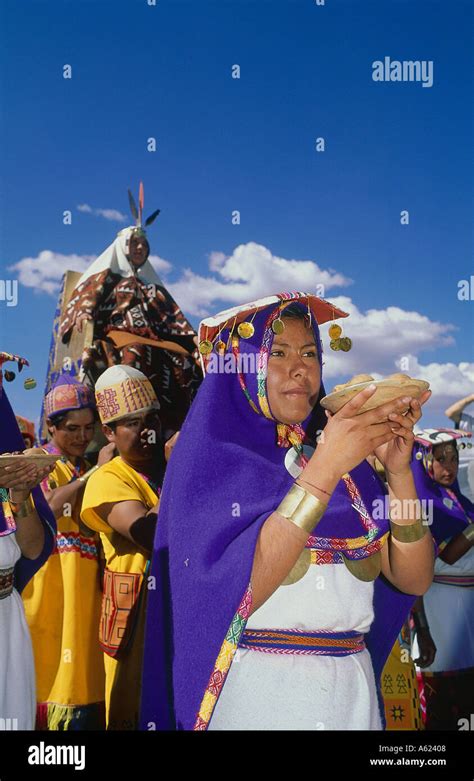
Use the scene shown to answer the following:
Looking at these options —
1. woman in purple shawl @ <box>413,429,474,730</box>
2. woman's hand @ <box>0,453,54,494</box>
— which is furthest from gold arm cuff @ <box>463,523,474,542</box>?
woman's hand @ <box>0,453,54,494</box>

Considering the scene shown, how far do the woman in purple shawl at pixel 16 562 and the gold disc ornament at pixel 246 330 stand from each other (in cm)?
99

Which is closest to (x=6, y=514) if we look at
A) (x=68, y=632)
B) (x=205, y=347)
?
(x=205, y=347)

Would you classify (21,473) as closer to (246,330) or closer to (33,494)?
(33,494)

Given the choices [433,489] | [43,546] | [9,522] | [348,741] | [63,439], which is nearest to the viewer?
[348,741]

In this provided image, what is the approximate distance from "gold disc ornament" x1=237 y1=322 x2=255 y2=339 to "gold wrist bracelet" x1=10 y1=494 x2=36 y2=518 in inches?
51.1

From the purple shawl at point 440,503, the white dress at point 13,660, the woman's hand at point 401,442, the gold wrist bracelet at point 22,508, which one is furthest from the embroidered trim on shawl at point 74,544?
the woman's hand at point 401,442

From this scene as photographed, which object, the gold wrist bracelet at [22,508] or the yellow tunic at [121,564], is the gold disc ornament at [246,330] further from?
the yellow tunic at [121,564]

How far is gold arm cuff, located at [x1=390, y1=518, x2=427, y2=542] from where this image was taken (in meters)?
2.19

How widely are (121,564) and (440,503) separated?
2092 mm

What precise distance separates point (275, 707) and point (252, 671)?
0.11 m

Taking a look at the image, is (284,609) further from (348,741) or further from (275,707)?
(348,741)

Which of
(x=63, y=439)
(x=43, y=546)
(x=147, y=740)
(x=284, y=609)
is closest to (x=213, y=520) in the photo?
(x=284, y=609)

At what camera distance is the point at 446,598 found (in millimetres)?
4973

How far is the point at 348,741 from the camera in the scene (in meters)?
2.15
